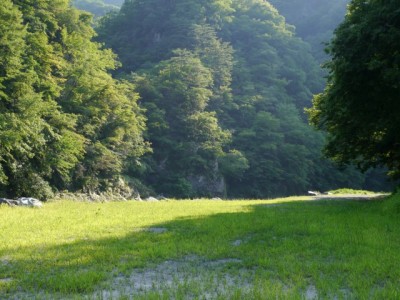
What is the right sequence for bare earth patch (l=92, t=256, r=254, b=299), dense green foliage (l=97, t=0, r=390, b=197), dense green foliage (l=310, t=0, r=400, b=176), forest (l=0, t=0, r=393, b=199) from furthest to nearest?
1. dense green foliage (l=97, t=0, r=390, b=197)
2. forest (l=0, t=0, r=393, b=199)
3. dense green foliage (l=310, t=0, r=400, b=176)
4. bare earth patch (l=92, t=256, r=254, b=299)

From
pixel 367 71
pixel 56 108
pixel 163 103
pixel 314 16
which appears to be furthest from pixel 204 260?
pixel 314 16

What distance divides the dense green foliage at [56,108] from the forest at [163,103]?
0.10 metres

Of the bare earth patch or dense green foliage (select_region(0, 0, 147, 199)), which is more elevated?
dense green foliage (select_region(0, 0, 147, 199))

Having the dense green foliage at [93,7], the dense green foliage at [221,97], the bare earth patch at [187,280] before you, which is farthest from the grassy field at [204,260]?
the dense green foliage at [93,7]

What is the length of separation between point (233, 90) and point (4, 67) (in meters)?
47.5

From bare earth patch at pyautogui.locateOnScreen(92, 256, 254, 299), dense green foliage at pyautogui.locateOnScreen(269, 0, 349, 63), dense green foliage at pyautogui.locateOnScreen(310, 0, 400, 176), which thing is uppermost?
dense green foliage at pyautogui.locateOnScreen(269, 0, 349, 63)

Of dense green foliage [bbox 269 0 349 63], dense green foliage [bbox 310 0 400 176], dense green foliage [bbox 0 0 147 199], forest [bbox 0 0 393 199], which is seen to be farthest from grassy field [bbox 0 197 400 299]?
dense green foliage [bbox 269 0 349 63]

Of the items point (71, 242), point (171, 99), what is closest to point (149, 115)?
point (171, 99)

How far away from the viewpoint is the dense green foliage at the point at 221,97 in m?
51.9

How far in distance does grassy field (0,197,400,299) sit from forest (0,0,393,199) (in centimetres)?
1285

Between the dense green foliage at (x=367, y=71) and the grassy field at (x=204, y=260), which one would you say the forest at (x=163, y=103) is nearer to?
the dense green foliage at (x=367, y=71)

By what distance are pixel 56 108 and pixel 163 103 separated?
2351 centimetres

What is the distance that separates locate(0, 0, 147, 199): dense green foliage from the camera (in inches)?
952

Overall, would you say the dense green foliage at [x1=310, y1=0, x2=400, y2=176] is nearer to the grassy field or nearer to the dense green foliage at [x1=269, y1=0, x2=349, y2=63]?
the grassy field
